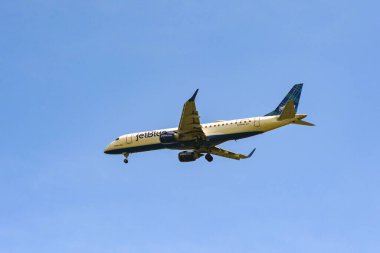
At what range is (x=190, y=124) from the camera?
86000 millimetres

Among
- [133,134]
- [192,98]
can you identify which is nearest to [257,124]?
[192,98]

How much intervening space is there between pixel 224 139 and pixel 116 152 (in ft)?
45.3

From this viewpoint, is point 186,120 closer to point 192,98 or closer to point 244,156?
point 192,98

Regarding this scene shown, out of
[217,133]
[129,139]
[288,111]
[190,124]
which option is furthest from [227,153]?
[288,111]

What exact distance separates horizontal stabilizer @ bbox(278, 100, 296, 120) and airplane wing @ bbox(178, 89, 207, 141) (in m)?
8.34

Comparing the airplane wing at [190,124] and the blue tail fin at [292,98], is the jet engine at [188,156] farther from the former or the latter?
the blue tail fin at [292,98]

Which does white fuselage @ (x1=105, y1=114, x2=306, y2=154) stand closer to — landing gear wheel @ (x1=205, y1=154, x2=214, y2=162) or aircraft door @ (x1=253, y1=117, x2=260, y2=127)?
aircraft door @ (x1=253, y1=117, x2=260, y2=127)

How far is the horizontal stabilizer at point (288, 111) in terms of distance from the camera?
83.9 m

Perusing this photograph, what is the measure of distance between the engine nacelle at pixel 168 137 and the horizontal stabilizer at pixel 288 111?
36.2 feet

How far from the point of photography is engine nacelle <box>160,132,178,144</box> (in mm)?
88000

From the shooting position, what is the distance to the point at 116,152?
9619 centimetres

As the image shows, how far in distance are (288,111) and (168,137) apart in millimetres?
12551

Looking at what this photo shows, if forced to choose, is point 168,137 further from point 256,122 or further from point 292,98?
point 292,98

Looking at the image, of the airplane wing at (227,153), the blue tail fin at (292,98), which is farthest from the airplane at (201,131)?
the airplane wing at (227,153)
